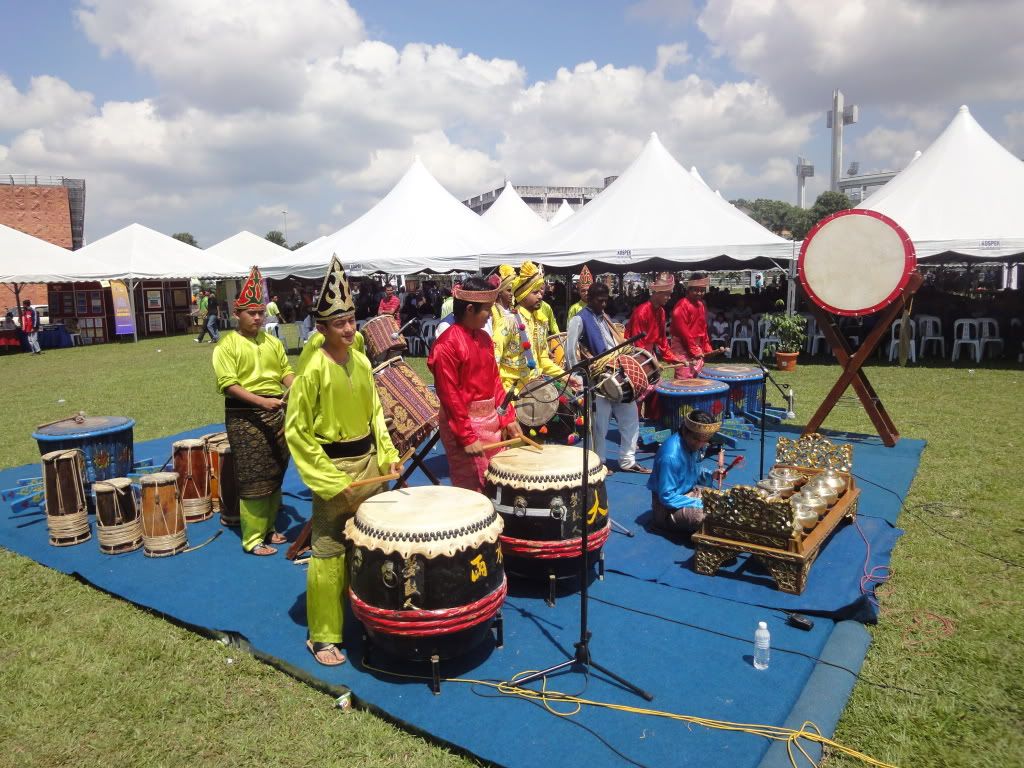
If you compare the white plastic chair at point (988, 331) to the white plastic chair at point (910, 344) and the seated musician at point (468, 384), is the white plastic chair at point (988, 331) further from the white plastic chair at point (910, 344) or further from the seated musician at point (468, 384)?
the seated musician at point (468, 384)

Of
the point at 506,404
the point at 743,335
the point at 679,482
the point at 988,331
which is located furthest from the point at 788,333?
the point at 506,404

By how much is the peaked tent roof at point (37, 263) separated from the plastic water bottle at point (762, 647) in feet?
73.7

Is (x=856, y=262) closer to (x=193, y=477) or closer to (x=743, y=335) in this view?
(x=193, y=477)

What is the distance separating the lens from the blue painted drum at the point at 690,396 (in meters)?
7.27

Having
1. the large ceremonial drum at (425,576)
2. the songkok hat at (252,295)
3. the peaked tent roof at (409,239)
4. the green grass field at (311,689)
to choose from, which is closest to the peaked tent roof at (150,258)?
the peaked tent roof at (409,239)

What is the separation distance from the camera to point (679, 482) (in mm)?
5203

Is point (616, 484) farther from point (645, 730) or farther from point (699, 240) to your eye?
point (699, 240)

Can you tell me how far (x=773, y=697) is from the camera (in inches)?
129

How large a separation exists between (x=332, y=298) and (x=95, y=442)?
3.47 metres

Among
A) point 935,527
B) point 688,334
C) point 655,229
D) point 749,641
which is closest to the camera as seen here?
point 749,641

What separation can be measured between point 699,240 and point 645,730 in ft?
42.2

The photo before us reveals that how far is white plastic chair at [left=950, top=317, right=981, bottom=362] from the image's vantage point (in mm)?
13930

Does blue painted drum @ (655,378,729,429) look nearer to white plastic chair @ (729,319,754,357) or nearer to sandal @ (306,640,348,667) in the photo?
sandal @ (306,640,348,667)

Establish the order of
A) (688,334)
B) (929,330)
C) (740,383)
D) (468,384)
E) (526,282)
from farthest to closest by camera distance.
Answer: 1. (929,330)
2. (740,383)
3. (688,334)
4. (526,282)
5. (468,384)
